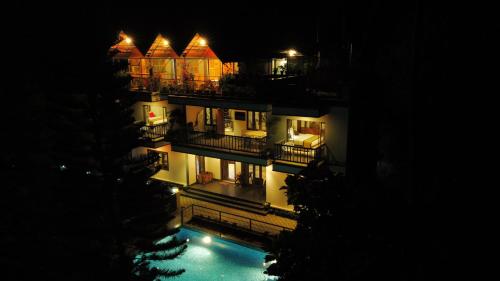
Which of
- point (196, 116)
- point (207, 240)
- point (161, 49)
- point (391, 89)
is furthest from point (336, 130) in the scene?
point (161, 49)

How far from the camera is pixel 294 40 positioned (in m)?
20.4

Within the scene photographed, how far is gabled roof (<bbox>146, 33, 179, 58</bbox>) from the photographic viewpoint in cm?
2133

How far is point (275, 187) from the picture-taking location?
18766mm

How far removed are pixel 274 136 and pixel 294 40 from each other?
5497mm

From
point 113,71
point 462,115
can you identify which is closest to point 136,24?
point 113,71

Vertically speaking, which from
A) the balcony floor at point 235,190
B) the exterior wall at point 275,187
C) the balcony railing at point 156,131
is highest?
the balcony railing at point 156,131

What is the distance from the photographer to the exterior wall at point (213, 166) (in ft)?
72.0

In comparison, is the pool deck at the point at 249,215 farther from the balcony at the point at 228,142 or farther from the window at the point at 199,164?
the balcony at the point at 228,142

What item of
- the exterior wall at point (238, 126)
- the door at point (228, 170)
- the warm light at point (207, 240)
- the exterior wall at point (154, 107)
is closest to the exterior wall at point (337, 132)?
the exterior wall at point (238, 126)

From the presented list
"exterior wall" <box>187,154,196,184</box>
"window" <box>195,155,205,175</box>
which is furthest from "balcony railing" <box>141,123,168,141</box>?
"window" <box>195,155,205,175</box>

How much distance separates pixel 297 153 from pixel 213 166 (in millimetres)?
6015

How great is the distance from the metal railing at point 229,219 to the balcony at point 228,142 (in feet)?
9.94

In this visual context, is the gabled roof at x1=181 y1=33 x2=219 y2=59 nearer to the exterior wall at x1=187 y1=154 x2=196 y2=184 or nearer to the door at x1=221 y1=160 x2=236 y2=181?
the exterior wall at x1=187 y1=154 x2=196 y2=184

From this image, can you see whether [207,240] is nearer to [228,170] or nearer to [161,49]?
[228,170]
